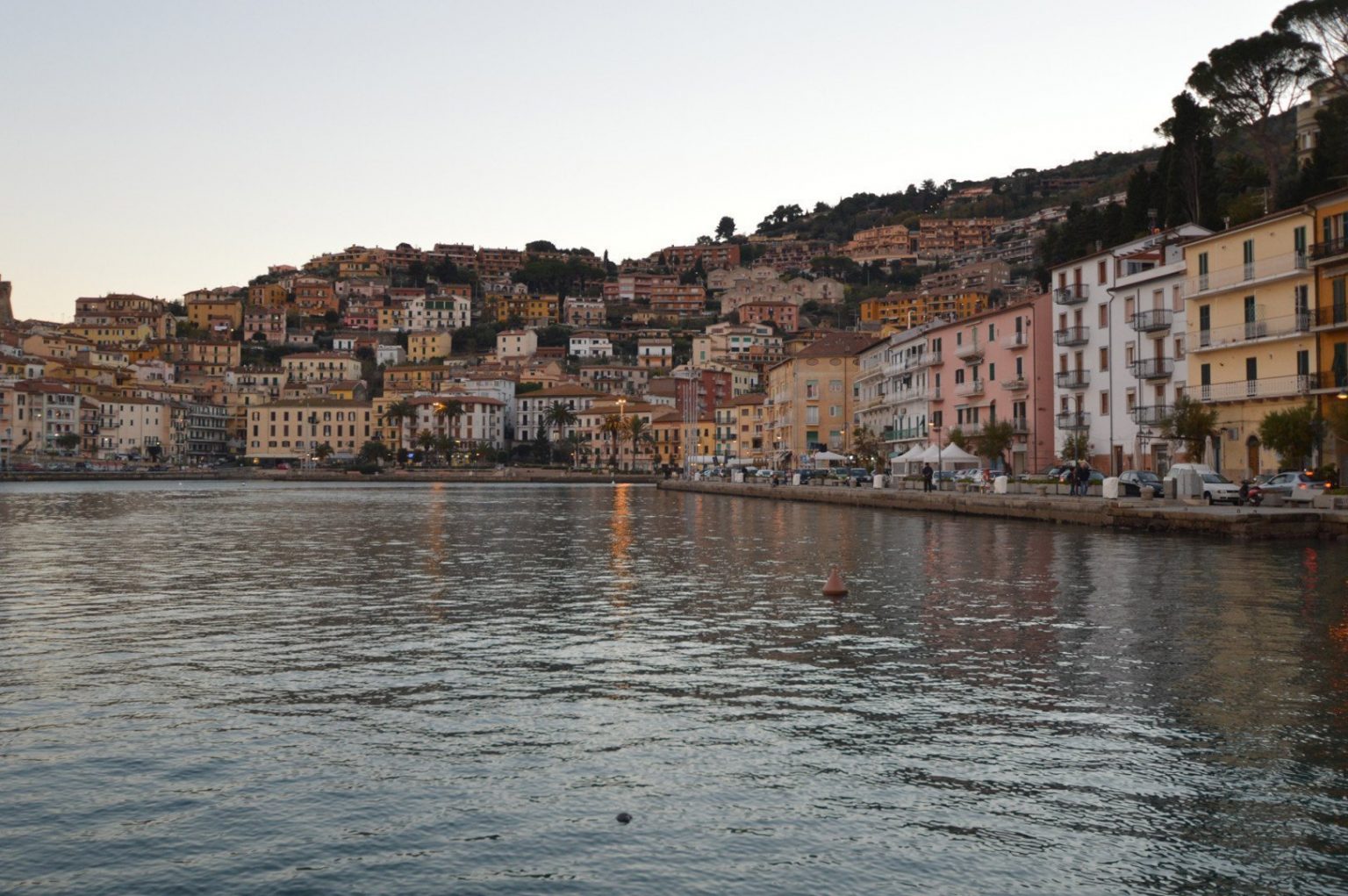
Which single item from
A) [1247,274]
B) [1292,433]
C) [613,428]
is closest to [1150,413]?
[1247,274]

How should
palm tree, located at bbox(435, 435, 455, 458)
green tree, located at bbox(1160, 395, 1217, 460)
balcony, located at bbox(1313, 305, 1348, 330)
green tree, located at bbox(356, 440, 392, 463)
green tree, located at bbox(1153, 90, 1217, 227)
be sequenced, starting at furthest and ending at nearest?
green tree, located at bbox(356, 440, 392, 463) → palm tree, located at bbox(435, 435, 455, 458) → green tree, located at bbox(1153, 90, 1217, 227) → green tree, located at bbox(1160, 395, 1217, 460) → balcony, located at bbox(1313, 305, 1348, 330)

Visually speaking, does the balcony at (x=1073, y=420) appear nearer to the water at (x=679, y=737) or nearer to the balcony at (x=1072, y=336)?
the balcony at (x=1072, y=336)

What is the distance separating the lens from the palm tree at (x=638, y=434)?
176 metres

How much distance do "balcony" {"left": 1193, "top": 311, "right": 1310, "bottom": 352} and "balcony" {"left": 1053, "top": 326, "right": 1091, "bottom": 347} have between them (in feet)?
38.8

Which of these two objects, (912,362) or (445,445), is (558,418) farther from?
(912,362)

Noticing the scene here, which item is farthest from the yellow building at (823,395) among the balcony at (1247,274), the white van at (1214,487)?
the white van at (1214,487)

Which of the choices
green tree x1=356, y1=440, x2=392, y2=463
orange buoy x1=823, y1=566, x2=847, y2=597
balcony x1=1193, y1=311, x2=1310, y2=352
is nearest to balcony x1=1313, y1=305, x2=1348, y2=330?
balcony x1=1193, y1=311, x2=1310, y2=352

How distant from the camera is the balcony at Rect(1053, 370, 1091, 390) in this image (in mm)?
68625

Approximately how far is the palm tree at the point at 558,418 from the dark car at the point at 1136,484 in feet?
454

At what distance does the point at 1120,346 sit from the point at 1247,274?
12.6 metres

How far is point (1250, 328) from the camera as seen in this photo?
173 ft

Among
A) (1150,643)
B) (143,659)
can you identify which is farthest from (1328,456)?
(143,659)

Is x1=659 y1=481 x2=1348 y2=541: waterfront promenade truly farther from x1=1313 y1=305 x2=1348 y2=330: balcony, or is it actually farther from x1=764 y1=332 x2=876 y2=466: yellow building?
x1=764 y1=332 x2=876 y2=466: yellow building

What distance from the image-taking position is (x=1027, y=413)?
75812 millimetres
